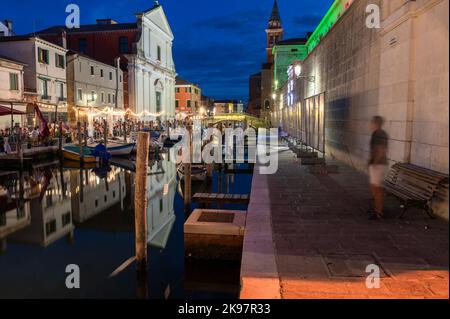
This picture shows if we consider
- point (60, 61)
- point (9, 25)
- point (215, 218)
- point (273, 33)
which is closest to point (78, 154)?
point (60, 61)

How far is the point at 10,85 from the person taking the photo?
2608cm

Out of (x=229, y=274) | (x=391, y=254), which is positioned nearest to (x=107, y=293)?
(x=229, y=274)

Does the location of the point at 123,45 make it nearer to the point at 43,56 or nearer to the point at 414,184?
the point at 43,56

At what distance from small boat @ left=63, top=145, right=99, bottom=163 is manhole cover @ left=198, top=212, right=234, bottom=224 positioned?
1647 cm

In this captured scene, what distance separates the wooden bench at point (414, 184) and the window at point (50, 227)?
340 inches

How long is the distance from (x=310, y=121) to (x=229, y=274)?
10408 millimetres

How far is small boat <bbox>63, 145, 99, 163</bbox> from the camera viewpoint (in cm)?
2264

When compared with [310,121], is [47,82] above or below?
above

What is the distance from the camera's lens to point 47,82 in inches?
1200

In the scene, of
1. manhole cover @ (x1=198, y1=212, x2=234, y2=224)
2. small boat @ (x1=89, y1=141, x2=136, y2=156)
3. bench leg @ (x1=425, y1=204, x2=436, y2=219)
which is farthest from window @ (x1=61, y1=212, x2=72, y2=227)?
small boat @ (x1=89, y1=141, x2=136, y2=156)

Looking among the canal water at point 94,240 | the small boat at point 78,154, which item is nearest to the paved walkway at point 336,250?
the canal water at point 94,240

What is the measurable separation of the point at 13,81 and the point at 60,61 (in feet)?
21.6

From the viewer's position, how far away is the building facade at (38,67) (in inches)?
1129

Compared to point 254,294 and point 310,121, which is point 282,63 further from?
point 254,294
